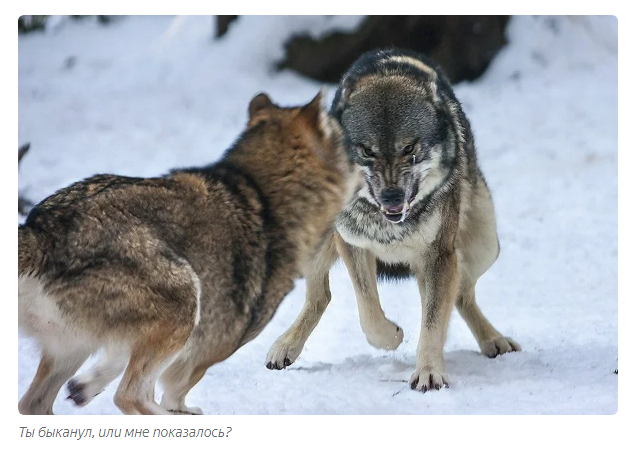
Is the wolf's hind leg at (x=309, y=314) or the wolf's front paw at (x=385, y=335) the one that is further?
the wolf's hind leg at (x=309, y=314)

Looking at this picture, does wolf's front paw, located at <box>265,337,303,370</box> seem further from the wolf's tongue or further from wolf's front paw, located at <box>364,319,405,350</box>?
the wolf's tongue

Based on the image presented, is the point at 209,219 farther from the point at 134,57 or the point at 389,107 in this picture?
the point at 134,57

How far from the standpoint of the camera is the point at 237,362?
5.60m

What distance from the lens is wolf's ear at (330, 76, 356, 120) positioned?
5098 mm

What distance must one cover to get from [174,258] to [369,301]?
1906 mm

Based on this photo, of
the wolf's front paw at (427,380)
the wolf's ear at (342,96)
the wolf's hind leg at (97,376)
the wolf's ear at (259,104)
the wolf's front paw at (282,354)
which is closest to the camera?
the wolf's hind leg at (97,376)

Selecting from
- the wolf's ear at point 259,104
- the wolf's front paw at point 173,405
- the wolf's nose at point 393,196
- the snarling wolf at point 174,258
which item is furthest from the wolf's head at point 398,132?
the wolf's front paw at point 173,405

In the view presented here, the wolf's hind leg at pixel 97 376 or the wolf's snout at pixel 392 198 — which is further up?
the wolf's snout at pixel 392 198

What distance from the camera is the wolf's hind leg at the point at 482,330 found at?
5.68m

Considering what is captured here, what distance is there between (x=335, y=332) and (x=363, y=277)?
1054mm

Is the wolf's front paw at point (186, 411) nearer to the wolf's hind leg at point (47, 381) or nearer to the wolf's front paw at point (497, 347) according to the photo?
the wolf's hind leg at point (47, 381)

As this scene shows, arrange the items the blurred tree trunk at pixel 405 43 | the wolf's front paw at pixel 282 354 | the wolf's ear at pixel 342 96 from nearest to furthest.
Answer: the wolf's ear at pixel 342 96, the wolf's front paw at pixel 282 354, the blurred tree trunk at pixel 405 43

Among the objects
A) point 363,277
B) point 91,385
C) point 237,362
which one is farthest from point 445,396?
point 91,385

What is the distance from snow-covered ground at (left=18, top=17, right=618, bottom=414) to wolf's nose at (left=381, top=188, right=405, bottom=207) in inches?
40.0
